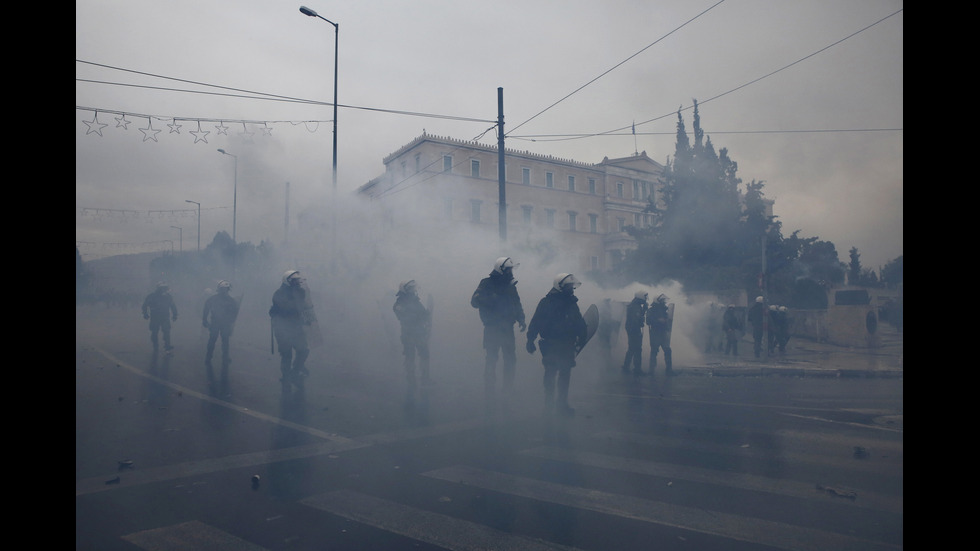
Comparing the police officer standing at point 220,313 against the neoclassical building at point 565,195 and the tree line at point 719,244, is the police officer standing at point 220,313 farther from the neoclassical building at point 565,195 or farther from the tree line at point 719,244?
the neoclassical building at point 565,195

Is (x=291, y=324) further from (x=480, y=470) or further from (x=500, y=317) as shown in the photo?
(x=480, y=470)

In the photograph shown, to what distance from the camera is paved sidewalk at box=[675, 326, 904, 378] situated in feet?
39.6

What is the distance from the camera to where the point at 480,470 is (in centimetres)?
490

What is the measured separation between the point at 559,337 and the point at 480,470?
251cm

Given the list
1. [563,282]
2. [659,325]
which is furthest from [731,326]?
[563,282]

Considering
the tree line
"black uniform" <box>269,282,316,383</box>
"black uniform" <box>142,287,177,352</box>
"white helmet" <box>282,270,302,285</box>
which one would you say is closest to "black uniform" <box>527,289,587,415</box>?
"black uniform" <box>269,282,316,383</box>

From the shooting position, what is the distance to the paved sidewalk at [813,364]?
475 inches

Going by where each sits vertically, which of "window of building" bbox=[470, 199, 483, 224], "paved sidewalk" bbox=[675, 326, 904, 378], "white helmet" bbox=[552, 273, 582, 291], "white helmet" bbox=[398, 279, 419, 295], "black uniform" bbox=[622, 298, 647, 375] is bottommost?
"paved sidewalk" bbox=[675, 326, 904, 378]

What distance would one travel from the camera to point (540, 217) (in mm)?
48625

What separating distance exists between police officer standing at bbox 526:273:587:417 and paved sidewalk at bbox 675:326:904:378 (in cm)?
541

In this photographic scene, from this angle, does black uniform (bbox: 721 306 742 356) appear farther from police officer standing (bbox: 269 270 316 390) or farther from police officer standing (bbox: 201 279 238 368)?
police officer standing (bbox: 201 279 238 368)

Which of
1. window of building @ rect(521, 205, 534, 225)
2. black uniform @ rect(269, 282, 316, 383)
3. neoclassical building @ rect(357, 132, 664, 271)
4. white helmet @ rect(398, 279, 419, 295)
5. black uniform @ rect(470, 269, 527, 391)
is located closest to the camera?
black uniform @ rect(470, 269, 527, 391)
